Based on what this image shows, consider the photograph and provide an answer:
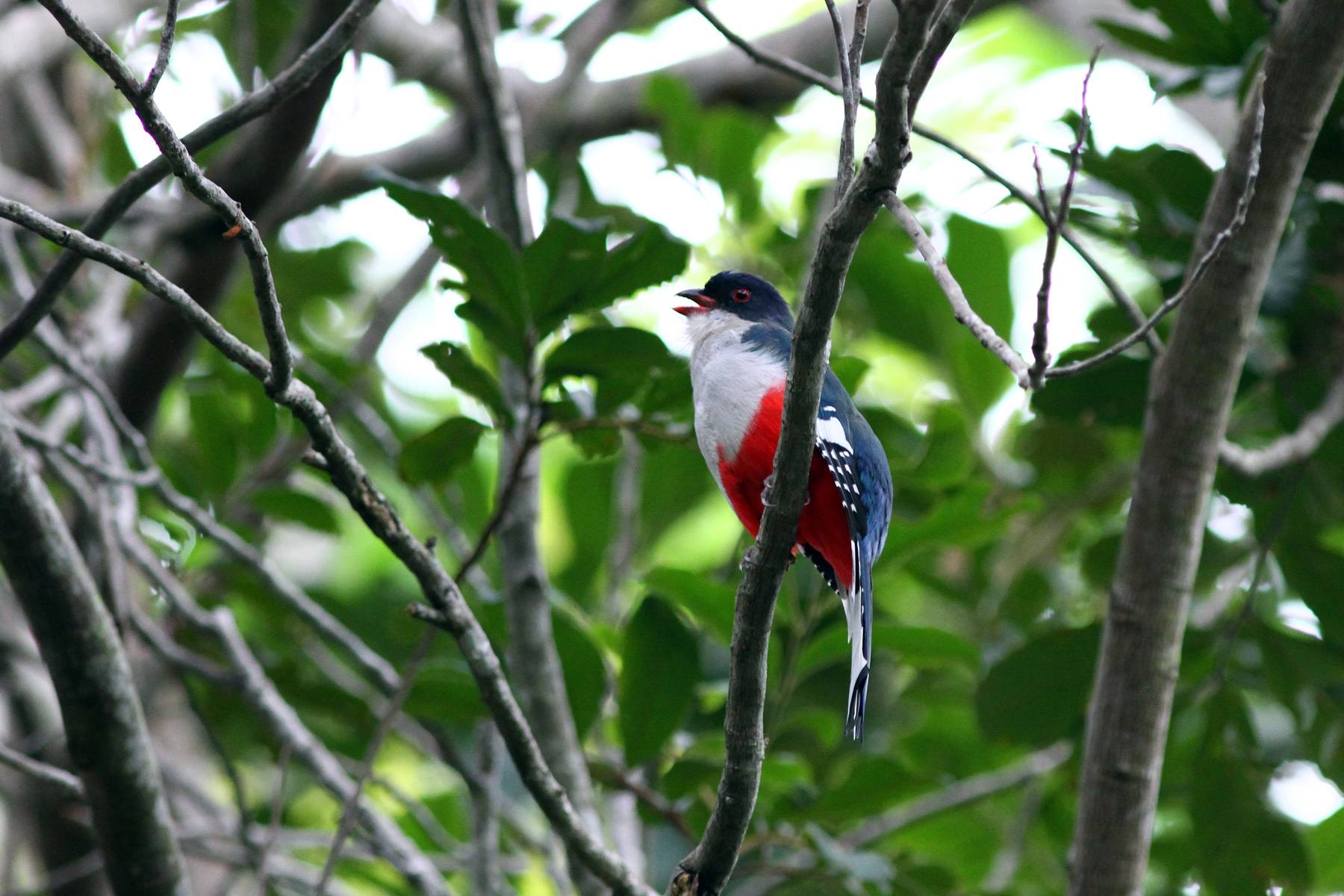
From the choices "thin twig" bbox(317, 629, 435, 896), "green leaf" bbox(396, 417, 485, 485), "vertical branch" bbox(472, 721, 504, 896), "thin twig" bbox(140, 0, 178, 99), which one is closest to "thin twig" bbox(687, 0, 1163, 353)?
"green leaf" bbox(396, 417, 485, 485)

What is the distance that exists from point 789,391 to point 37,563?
161 cm

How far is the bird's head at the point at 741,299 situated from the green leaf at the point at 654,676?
1.36m

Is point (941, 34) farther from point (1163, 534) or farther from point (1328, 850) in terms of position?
point (1328, 850)

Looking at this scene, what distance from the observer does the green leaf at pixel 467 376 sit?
317 cm

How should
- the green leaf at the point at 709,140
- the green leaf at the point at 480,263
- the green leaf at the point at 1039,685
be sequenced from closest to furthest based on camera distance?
the green leaf at the point at 480,263 < the green leaf at the point at 1039,685 < the green leaf at the point at 709,140

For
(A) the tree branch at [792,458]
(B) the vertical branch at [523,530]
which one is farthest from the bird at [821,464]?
(A) the tree branch at [792,458]

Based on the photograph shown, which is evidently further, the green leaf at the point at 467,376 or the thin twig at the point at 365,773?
the green leaf at the point at 467,376

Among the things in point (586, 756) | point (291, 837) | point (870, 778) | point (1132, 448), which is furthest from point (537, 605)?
point (1132, 448)

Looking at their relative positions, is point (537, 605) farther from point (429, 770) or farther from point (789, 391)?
point (429, 770)

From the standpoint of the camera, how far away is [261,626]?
529cm

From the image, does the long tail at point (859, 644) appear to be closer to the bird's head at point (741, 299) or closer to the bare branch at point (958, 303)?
the bird's head at point (741, 299)

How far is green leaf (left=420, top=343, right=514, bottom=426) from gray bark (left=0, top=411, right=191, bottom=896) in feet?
3.05

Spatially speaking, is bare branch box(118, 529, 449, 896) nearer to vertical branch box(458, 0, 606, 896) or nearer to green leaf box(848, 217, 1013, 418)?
vertical branch box(458, 0, 606, 896)

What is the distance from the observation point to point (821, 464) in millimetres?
3295
